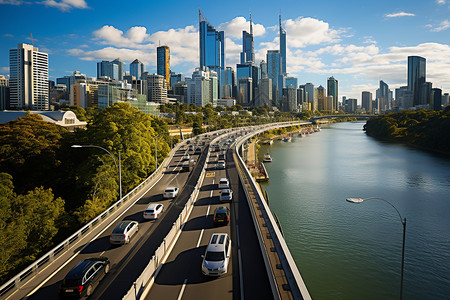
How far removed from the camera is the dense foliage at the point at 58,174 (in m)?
21.2

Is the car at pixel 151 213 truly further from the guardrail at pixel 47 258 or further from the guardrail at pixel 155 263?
the guardrail at pixel 47 258

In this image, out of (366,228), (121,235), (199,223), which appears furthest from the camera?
(366,228)

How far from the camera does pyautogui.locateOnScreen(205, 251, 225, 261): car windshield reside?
1482cm

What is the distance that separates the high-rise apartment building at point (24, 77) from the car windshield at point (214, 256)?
608ft

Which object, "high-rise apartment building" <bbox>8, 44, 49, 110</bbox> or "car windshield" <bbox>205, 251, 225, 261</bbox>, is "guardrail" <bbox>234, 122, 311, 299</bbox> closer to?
"car windshield" <bbox>205, 251, 225, 261</bbox>

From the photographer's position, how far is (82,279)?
43.3 feet

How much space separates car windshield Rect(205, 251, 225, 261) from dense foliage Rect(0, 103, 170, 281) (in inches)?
473

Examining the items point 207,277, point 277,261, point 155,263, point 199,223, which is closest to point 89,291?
point 155,263

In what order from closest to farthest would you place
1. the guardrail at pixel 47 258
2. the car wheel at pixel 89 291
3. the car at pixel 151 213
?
the car wheel at pixel 89 291 → the guardrail at pixel 47 258 → the car at pixel 151 213

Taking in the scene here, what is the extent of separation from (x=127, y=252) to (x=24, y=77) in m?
190

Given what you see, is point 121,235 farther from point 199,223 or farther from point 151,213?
point 199,223

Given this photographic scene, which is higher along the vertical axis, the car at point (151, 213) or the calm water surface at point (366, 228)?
the car at point (151, 213)

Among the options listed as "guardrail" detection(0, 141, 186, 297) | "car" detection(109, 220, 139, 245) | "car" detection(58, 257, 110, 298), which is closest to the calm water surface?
"car" detection(109, 220, 139, 245)

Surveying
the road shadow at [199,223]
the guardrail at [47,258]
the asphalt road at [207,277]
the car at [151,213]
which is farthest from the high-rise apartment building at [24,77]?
the asphalt road at [207,277]
